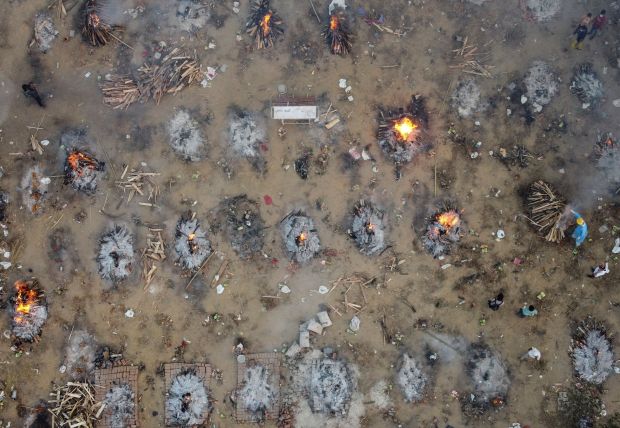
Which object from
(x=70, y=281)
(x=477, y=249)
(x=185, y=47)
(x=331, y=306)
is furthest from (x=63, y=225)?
(x=477, y=249)

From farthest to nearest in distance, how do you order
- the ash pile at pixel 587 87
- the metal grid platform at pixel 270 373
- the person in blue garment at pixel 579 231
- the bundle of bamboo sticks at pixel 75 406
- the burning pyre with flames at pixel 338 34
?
the ash pile at pixel 587 87 → the burning pyre with flames at pixel 338 34 → the metal grid platform at pixel 270 373 → the bundle of bamboo sticks at pixel 75 406 → the person in blue garment at pixel 579 231

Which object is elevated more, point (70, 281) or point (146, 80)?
point (146, 80)

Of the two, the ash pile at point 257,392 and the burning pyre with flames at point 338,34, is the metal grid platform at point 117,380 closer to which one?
the ash pile at point 257,392

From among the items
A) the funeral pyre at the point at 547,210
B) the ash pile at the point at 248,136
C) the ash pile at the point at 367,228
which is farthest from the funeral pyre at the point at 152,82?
the funeral pyre at the point at 547,210

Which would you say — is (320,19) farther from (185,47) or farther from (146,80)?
(146,80)

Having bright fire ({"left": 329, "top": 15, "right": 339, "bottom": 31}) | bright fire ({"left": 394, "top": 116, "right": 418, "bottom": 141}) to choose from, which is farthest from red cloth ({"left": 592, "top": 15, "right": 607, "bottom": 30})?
bright fire ({"left": 329, "top": 15, "right": 339, "bottom": 31})

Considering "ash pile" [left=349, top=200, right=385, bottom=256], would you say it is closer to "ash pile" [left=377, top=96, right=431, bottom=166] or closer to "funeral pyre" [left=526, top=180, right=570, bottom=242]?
"ash pile" [left=377, top=96, right=431, bottom=166]
